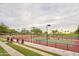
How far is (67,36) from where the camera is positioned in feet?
12.2

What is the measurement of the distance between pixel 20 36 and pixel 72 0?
1019mm

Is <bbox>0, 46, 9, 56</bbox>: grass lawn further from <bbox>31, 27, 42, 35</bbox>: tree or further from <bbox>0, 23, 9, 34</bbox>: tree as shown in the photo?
<bbox>31, 27, 42, 35</bbox>: tree

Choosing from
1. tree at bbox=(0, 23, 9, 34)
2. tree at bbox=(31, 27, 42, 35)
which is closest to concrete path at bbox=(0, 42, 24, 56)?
tree at bbox=(0, 23, 9, 34)

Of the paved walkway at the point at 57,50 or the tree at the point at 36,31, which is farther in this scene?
the tree at the point at 36,31

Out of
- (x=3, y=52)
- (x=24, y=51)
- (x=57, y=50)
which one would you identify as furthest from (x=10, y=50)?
(x=57, y=50)

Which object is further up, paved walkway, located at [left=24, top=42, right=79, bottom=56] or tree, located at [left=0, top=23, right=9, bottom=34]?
tree, located at [left=0, top=23, right=9, bottom=34]

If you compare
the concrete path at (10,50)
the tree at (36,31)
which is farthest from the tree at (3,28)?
the tree at (36,31)

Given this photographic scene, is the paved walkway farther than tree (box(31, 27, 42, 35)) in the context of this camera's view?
No

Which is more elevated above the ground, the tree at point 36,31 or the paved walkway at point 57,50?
the tree at point 36,31

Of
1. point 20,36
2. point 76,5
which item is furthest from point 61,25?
point 20,36

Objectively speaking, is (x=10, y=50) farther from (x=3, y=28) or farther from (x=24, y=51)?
(x=3, y=28)

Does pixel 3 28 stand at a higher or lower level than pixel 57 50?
higher

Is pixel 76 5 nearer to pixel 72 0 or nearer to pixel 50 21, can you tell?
pixel 72 0

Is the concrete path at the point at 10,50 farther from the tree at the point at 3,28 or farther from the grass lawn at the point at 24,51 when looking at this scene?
the tree at the point at 3,28
